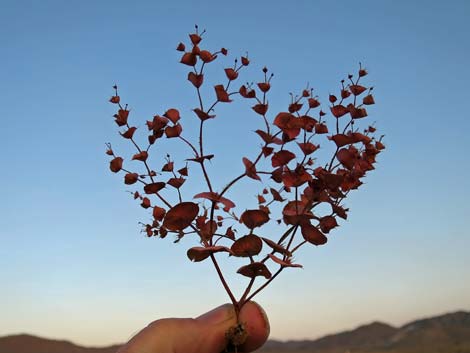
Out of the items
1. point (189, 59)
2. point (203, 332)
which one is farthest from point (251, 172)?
point (203, 332)

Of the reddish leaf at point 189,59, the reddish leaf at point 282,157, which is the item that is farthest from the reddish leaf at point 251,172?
the reddish leaf at point 189,59

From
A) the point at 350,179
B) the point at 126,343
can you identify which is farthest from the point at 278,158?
the point at 126,343

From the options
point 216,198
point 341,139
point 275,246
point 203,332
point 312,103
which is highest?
point 312,103

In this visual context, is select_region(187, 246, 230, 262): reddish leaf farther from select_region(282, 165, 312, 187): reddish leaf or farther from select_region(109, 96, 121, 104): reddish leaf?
select_region(109, 96, 121, 104): reddish leaf

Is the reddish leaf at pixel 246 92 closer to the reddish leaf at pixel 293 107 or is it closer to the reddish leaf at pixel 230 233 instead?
the reddish leaf at pixel 293 107

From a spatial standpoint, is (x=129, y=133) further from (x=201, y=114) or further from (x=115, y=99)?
(x=201, y=114)

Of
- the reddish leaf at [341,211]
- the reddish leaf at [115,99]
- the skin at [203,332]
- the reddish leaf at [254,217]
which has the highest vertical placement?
the reddish leaf at [115,99]
